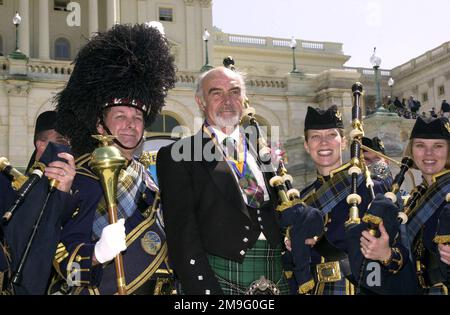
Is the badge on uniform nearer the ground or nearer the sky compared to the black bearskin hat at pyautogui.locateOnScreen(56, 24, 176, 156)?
nearer the ground

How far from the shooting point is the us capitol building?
3391 cm

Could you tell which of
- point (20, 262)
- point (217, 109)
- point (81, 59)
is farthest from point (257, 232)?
point (81, 59)

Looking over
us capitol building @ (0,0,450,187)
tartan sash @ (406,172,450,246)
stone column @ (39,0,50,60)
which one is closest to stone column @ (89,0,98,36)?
us capitol building @ (0,0,450,187)

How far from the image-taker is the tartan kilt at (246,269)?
544cm

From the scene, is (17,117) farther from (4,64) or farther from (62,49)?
(62,49)

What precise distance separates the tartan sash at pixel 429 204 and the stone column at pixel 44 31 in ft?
156

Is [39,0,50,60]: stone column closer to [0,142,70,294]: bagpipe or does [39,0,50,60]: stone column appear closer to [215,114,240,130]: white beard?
[215,114,240,130]: white beard

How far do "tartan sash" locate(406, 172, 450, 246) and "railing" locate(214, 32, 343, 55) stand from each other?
54.0 meters

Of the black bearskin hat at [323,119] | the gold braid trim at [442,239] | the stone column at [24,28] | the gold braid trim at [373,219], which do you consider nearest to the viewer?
the gold braid trim at [373,219]

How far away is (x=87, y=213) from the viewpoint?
5.41m

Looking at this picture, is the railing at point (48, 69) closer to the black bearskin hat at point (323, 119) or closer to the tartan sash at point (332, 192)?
the black bearskin hat at point (323, 119)

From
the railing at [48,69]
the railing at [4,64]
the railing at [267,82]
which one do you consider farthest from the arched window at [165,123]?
the railing at [4,64]

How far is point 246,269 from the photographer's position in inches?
216

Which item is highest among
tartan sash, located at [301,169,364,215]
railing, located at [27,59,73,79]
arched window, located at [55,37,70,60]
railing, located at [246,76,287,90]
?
arched window, located at [55,37,70,60]
